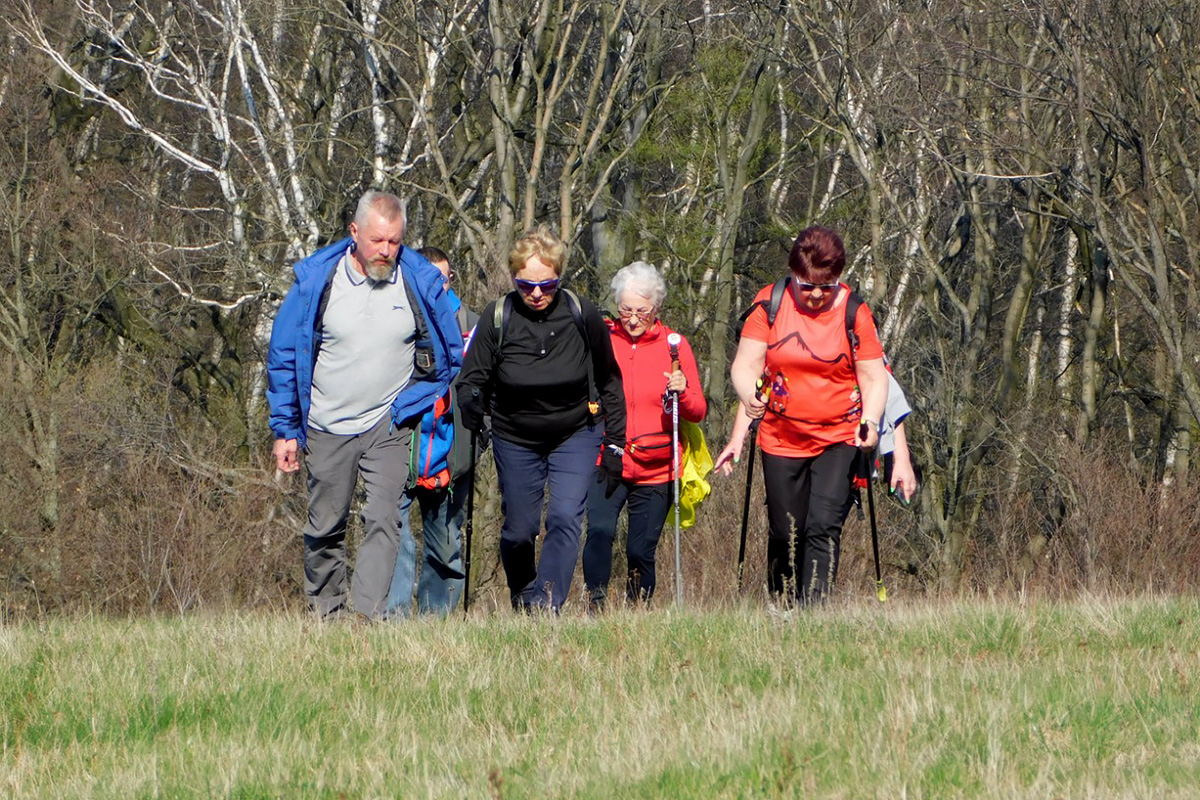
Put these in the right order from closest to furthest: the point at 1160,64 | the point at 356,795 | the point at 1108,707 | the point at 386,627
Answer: the point at 356,795, the point at 1108,707, the point at 386,627, the point at 1160,64

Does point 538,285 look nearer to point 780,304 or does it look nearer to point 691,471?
point 780,304

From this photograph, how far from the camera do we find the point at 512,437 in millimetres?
6840

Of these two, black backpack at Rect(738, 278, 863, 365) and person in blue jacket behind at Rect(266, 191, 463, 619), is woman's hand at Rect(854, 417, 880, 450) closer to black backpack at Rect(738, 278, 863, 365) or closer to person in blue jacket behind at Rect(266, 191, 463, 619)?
black backpack at Rect(738, 278, 863, 365)

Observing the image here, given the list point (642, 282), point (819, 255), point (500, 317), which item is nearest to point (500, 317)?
point (500, 317)

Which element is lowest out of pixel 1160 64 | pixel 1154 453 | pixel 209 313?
pixel 1154 453

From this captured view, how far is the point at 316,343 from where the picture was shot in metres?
6.43

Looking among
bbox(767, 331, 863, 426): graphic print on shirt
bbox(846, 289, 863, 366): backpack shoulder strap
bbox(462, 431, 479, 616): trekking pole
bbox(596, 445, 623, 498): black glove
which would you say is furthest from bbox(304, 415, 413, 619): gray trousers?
bbox(846, 289, 863, 366): backpack shoulder strap

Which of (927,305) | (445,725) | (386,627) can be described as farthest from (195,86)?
(445,725)

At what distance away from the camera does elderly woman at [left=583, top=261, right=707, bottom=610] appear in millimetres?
7340

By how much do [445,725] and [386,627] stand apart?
1516mm

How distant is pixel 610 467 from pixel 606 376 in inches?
22.4

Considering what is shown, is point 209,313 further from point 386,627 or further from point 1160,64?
point 386,627

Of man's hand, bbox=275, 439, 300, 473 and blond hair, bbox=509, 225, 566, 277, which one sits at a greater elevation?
blond hair, bbox=509, 225, 566, 277

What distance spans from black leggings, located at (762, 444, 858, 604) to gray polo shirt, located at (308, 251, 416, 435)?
1651 mm
